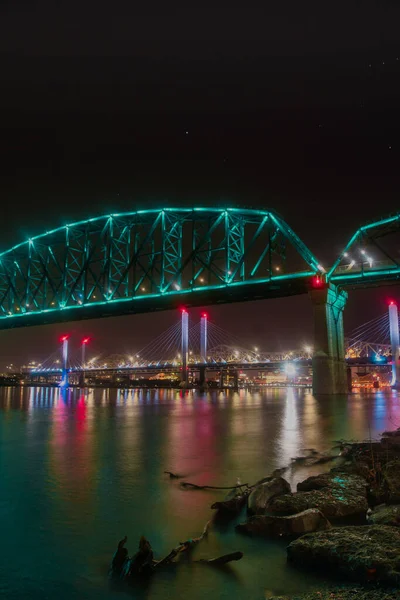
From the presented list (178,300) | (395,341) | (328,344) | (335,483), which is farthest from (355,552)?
(395,341)

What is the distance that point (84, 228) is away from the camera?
101688mm

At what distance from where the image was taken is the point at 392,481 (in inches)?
368

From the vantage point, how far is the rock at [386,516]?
7.27 metres

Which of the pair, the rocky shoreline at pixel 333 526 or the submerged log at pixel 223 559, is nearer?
the rocky shoreline at pixel 333 526

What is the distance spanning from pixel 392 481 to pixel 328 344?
2111 inches

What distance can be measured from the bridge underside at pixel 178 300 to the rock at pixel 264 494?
62.7 metres

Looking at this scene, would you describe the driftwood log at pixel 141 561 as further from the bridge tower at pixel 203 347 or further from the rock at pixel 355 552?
the bridge tower at pixel 203 347

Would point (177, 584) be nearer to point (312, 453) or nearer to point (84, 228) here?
point (312, 453)


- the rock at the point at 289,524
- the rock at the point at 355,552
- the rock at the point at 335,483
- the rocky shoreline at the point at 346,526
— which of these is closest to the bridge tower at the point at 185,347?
the rocky shoreline at the point at 346,526

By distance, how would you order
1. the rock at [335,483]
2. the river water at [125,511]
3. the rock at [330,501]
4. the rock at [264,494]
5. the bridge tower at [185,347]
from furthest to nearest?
the bridge tower at [185,347]
the rock at [335,483]
the rock at [264,494]
the rock at [330,501]
the river water at [125,511]

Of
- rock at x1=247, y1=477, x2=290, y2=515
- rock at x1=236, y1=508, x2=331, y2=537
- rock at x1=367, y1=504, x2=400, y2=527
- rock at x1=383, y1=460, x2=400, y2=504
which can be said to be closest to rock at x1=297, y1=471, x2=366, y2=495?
rock at x1=383, y1=460, x2=400, y2=504

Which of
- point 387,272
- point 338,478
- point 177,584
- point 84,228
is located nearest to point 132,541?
point 177,584

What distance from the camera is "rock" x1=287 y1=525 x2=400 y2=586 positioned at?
18.7 ft

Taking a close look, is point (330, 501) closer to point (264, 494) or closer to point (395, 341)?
point (264, 494)
